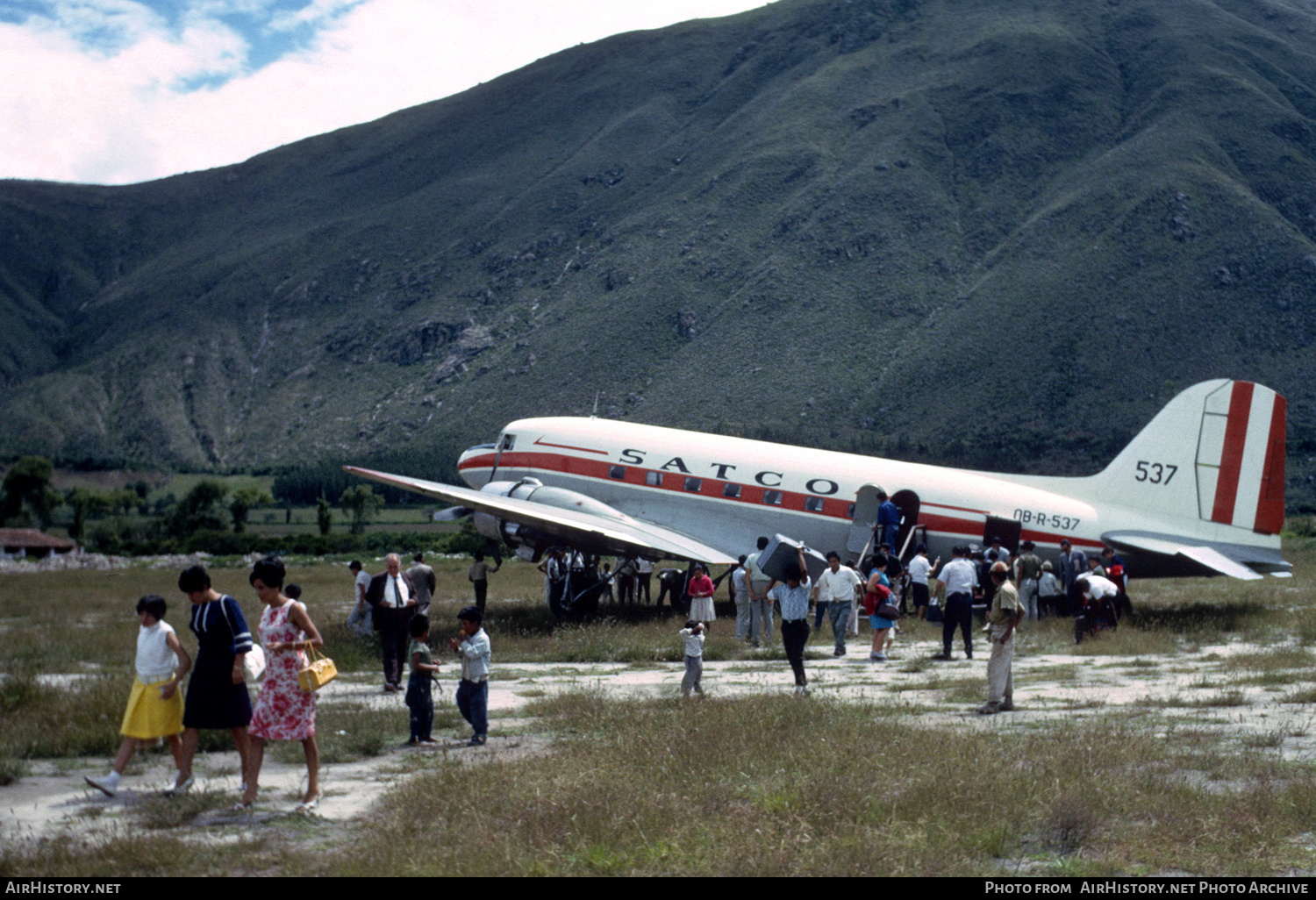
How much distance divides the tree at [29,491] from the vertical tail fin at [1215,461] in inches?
4452

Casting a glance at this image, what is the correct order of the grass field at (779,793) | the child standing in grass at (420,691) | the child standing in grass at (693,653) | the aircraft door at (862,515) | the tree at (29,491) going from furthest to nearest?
the tree at (29,491) → the aircraft door at (862,515) → the child standing in grass at (693,653) → the child standing in grass at (420,691) → the grass field at (779,793)

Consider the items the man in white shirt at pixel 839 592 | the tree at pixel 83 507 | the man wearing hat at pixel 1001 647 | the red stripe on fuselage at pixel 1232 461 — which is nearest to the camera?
the man wearing hat at pixel 1001 647

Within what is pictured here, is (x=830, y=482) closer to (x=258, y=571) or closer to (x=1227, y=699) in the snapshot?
(x=1227, y=699)

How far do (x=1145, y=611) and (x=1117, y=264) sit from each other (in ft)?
285

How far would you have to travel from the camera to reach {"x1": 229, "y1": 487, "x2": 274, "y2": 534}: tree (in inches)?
3846

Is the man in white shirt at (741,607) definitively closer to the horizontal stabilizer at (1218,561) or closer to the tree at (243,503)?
the horizontal stabilizer at (1218,561)

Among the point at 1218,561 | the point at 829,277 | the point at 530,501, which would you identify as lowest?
the point at 530,501

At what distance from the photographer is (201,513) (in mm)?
97188

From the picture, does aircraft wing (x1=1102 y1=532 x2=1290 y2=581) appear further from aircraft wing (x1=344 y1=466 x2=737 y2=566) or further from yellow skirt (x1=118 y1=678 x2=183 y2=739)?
yellow skirt (x1=118 y1=678 x2=183 y2=739)

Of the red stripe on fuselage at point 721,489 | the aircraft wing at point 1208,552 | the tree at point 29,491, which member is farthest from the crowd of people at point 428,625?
the tree at point 29,491

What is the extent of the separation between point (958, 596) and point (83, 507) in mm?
108118

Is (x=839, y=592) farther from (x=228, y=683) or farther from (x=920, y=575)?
(x=228, y=683)

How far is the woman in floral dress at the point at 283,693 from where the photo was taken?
8.84m

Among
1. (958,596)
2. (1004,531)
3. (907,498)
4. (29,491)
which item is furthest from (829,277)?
(958,596)
